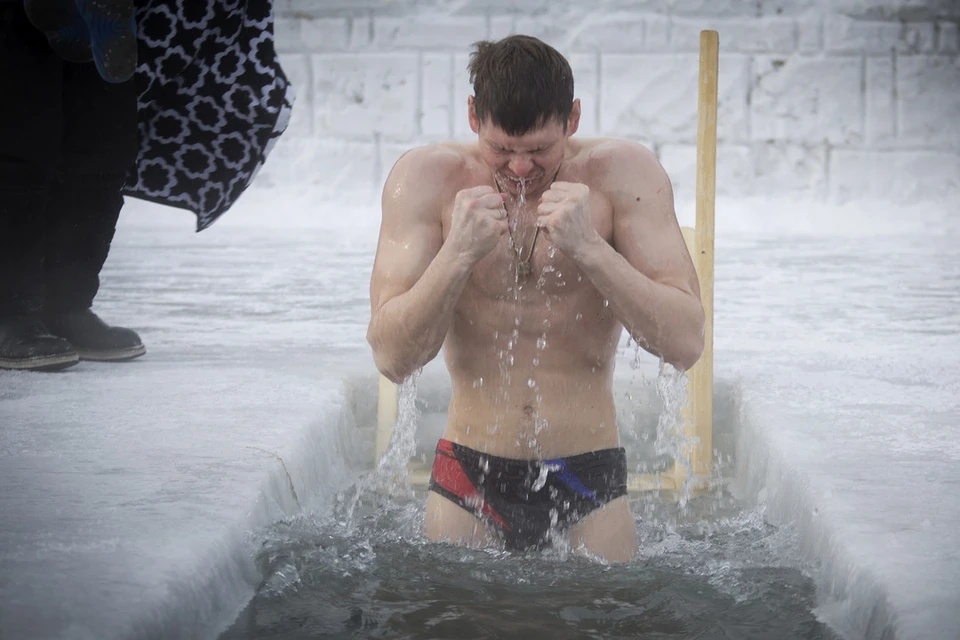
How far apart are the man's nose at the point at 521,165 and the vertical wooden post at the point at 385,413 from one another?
927 millimetres

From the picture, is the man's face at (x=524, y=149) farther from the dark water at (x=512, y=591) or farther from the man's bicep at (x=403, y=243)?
the dark water at (x=512, y=591)

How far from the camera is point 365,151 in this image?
8148 millimetres

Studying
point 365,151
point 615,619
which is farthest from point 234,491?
point 365,151

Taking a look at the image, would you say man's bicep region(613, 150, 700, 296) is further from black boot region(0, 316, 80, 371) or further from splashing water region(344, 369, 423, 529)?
black boot region(0, 316, 80, 371)

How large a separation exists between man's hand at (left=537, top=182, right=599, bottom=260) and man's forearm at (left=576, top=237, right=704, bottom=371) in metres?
0.02

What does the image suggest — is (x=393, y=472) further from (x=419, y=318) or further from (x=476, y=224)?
(x=476, y=224)

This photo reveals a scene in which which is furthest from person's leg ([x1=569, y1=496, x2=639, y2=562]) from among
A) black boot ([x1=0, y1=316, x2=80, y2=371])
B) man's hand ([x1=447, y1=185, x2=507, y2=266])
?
black boot ([x1=0, y1=316, x2=80, y2=371])

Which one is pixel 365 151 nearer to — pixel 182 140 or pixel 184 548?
pixel 182 140

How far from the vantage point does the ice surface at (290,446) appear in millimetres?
1391

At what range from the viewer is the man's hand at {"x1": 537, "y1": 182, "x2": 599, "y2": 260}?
5.11ft

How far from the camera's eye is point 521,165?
1672 millimetres

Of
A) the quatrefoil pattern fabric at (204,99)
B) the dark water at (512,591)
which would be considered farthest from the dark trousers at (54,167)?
the dark water at (512,591)

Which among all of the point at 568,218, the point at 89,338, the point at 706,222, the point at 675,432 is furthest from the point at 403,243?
the point at 89,338

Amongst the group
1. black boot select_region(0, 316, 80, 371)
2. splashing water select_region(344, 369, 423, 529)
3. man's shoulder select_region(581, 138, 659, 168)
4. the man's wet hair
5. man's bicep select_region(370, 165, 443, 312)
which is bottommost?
splashing water select_region(344, 369, 423, 529)
